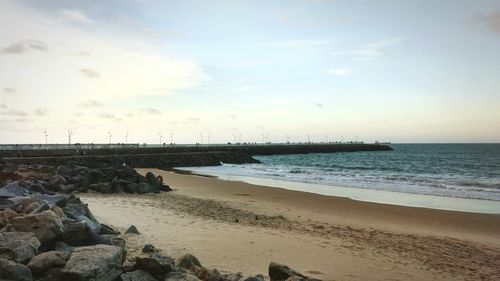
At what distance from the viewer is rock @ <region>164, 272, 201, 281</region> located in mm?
5859

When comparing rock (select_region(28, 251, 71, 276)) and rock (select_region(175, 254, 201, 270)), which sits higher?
rock (select_region(28, 251, 71, 276))

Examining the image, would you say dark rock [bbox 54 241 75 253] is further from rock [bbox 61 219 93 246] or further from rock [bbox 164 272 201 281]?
rock [bbox 164 272 201 281]

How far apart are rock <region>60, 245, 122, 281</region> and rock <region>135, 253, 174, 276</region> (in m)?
0.29

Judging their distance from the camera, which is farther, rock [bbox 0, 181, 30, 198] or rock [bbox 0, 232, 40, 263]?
rock [bbox 0, 181, 30, 198]

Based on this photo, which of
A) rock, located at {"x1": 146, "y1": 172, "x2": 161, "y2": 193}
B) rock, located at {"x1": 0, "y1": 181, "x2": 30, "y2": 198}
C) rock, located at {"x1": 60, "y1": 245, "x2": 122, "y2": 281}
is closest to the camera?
rock, located at {"x1": 60, "y1": 245, "x2": 122, "y2": 281}

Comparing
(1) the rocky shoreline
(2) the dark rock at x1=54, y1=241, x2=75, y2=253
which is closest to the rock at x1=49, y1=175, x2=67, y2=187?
(1) the rocky shoreline

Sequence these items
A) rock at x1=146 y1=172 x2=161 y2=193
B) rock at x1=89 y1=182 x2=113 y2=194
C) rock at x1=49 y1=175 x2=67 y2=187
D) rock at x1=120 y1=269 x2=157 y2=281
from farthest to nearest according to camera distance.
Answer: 1. rock at x1=146 y1=172 x2=161 y2=193
2. rock at x1=89 y1=182 x2=113 y2=194
3. rock at x1=49 y1=175 x2=67 y2=187
4. rock at x1=120 y1=269 x2=157 y2=281

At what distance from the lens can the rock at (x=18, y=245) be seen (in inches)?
241

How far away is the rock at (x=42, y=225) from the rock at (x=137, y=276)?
1837mm

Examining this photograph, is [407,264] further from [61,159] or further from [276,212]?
[61,159]

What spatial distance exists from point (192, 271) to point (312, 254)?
294 cm

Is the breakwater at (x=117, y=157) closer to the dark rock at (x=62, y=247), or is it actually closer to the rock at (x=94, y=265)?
the dark rock at (x=62, y=247)

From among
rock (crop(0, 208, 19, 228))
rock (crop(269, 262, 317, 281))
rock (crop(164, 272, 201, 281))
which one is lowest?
rock (crop(269, 262, 317, 281))

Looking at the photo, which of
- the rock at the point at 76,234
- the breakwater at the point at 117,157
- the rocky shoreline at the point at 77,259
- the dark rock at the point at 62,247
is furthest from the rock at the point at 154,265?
the breakwater at the point at 117,157
